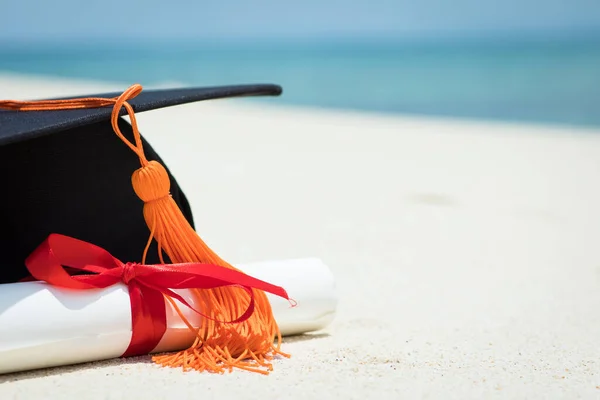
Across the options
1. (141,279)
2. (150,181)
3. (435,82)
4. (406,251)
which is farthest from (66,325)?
(435,82)

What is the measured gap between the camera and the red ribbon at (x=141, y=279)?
148 cm

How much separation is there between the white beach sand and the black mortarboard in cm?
33

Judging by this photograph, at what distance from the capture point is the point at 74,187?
167cm

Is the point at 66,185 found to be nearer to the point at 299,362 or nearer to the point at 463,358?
the point at 299,362

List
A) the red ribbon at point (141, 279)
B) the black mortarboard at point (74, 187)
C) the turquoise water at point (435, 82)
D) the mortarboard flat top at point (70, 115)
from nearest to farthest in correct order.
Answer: the mortarboard flat top at point (70, 115), the red ribbon at point (141, 279), the black mortarboard at point (74, 187), the turquoise water at point (435, 82)

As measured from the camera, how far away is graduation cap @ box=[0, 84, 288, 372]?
1.54m

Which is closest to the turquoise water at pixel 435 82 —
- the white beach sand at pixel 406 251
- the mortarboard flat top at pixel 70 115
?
the white beach sand at pixel 406 251

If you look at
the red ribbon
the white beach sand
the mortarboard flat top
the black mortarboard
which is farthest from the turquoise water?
the red ribbon

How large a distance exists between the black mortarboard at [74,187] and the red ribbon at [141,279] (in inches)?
5.3

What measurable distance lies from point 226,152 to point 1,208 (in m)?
3.56

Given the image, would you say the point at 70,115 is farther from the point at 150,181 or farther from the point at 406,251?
the point at 406,251

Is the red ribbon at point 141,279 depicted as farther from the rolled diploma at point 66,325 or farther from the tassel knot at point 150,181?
the tassel knot at point 150,181

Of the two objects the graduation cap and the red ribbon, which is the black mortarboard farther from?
the red ribbon

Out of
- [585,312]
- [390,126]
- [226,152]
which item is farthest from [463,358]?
[390,126]
